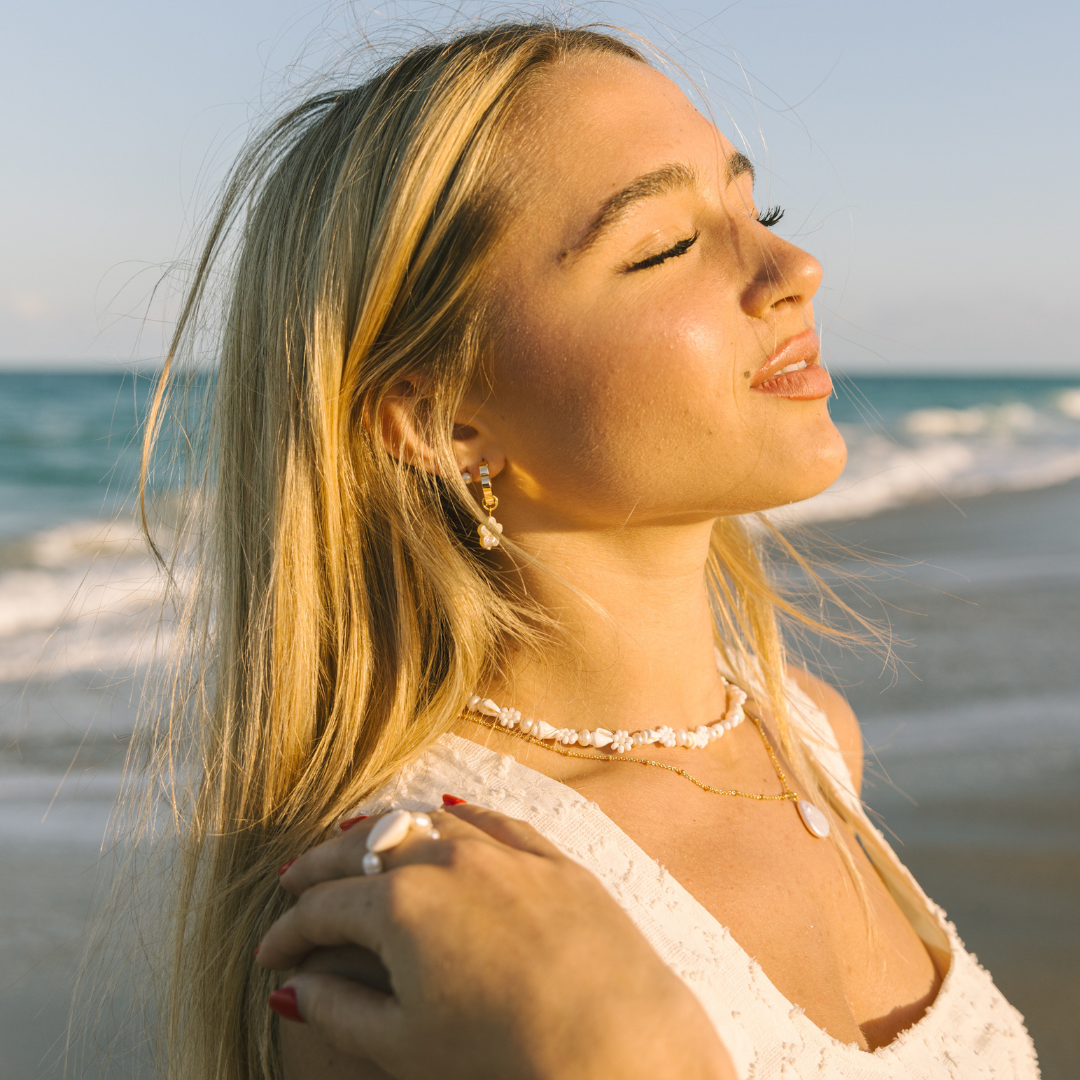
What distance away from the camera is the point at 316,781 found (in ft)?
5.97

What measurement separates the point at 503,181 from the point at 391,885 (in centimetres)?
127

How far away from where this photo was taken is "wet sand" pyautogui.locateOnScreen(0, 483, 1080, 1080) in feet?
10.5

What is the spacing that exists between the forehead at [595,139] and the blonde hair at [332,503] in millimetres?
54

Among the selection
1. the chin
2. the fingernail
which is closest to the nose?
the chin

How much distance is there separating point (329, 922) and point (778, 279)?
1.34 meters

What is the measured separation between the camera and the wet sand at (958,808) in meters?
3.21

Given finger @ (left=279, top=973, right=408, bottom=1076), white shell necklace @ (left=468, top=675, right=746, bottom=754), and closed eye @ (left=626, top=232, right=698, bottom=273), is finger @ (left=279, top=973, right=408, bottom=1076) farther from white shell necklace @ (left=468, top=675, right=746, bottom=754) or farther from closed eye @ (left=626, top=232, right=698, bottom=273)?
closed eye @ (left=626, top=232, right=698, bottom=273)

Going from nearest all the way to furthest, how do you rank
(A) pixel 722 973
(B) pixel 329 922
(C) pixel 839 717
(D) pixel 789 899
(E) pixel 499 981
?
1. (E) pixel 499 981
2. (B) pixel 329 922
3. (A) pixel 722 973
4. (D) pixel 789 899
5. (C) pixel 839 717

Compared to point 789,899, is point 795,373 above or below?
above

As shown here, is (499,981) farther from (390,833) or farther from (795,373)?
(795,373)

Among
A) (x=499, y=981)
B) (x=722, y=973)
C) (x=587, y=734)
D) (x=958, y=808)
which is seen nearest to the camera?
(x=499, y=981)

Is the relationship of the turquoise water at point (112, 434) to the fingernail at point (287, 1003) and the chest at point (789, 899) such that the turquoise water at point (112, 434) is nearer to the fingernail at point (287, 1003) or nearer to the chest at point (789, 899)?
the chest at point (789, 899)

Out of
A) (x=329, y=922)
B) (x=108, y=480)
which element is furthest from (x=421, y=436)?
(x=108, y=480)

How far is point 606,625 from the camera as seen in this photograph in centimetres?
198
